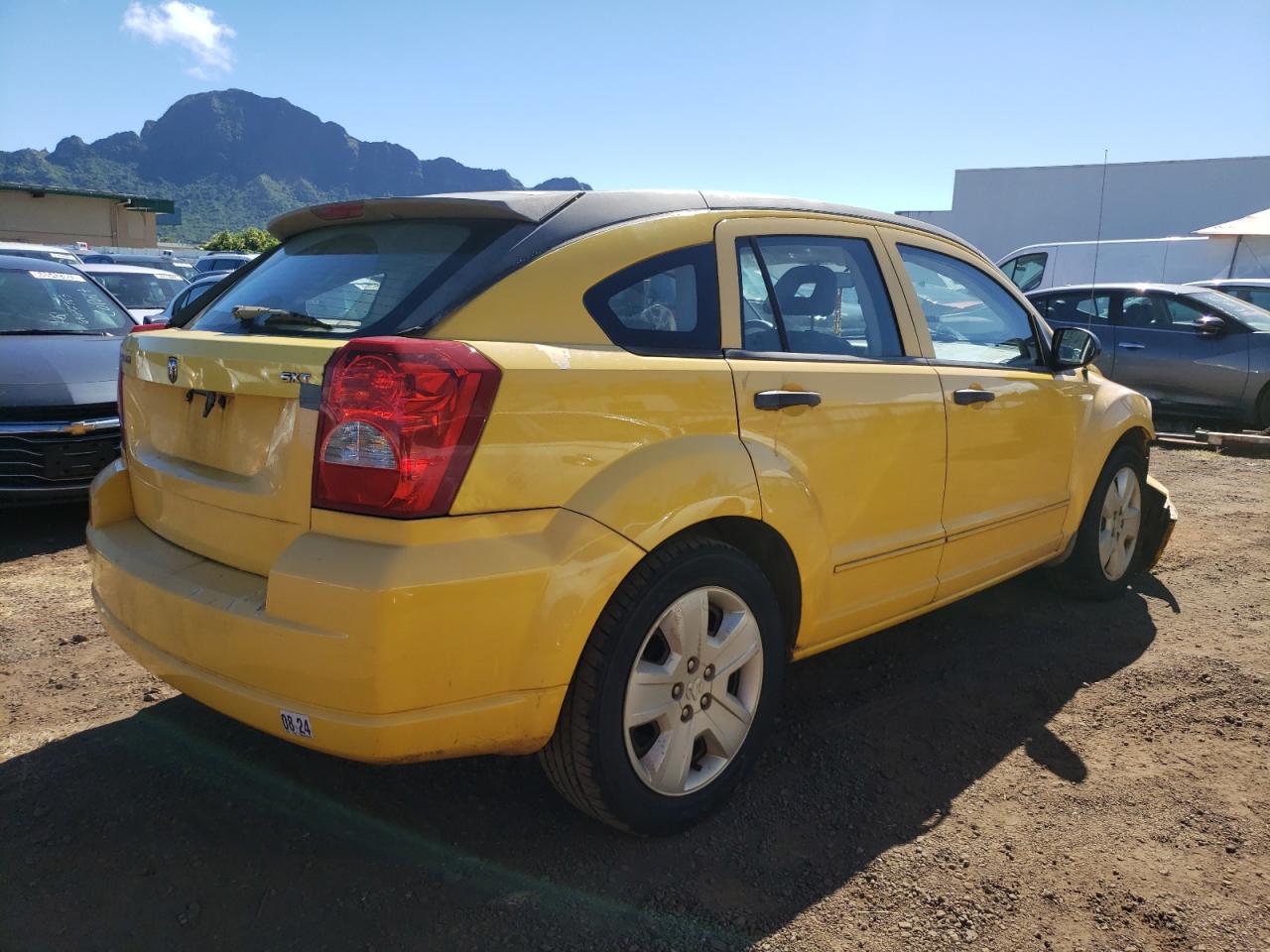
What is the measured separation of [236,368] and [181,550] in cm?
56

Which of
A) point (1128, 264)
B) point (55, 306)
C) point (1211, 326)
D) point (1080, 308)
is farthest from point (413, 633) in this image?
point (1128, 264)

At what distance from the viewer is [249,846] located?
2459 millimetres

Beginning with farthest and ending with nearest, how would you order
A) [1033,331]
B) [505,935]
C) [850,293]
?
[1033,331] < [850,293] < [505,935]

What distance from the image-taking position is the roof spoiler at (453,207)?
2.42 metres

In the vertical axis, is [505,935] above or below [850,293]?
below

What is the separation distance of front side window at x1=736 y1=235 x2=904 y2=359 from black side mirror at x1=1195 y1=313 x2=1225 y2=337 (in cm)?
809

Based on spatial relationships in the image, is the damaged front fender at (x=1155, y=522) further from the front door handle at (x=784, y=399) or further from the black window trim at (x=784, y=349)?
the front door handle at (x=784, y=399)

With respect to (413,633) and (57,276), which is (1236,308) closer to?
(413,633)

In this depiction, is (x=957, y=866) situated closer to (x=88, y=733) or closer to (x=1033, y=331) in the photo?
(x=1033, y=331)

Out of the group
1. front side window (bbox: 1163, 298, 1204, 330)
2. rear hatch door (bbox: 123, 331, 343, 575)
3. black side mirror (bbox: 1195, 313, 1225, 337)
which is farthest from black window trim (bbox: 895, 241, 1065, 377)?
front side window (bbox: 1163, 298, 1204, 330)

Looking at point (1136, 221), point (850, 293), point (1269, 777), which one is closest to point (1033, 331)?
point (850, 293)

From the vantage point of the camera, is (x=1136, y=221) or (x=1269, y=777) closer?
(x=1269, y=777)

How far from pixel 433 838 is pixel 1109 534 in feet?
11.6

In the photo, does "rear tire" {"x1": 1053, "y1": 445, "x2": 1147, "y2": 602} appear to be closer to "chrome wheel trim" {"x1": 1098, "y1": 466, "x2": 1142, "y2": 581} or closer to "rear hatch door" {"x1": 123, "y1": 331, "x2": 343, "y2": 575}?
"chrome wheel trim" {"x1": 1098, "y1": 466, "x2": 1142, "y2": 581}
